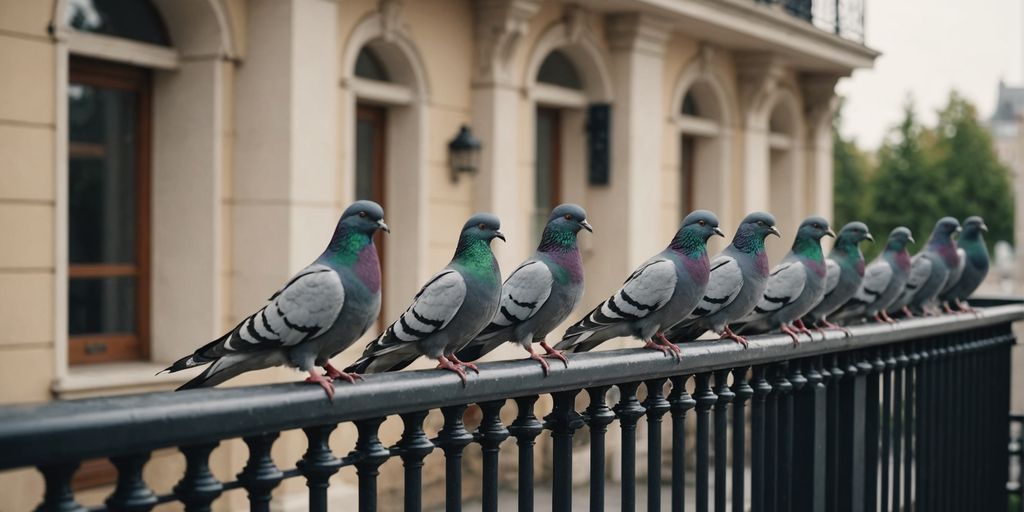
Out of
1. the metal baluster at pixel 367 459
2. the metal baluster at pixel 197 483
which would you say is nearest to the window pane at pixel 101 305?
the metal baluster at pixel 367 459

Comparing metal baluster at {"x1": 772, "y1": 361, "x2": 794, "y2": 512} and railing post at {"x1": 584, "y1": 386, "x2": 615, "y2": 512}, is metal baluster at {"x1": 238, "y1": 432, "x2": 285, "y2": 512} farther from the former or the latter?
metal baluster at {"x1": 772, "y1": 361, "x2": 794, "y2": 512}

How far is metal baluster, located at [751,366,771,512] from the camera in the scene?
10.4ft

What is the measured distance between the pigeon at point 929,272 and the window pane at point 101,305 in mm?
5394

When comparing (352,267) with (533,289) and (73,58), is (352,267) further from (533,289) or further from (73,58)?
(73,58)

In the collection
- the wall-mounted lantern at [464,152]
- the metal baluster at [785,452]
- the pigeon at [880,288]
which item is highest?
the wall-mounted lantern at [464,152]

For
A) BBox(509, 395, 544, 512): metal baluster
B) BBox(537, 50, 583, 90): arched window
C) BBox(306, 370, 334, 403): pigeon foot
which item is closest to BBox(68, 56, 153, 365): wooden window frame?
BBox(537, 50, 583, 90): arched window

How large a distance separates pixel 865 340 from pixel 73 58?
18.8ft

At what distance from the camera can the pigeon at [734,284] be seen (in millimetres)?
3416

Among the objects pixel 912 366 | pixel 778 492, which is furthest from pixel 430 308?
pixel 912 366

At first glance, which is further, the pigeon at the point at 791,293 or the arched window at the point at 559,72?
the arched window at the point at 559,72

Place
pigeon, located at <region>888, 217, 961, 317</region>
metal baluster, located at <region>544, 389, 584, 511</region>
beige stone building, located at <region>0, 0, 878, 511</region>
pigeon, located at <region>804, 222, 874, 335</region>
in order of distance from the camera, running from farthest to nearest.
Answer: beige stone building, located at <region>0, 0, 878, 511</region>, pigeon, located at <region>888, 217, 961, 317</region>, pigeon, located at <region>804, 222, 874, 335</region>, metal baluster, located at <region>544, 389, 584, 511</region>

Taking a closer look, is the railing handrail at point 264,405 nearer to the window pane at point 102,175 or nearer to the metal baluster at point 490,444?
the metal baluster at point 490,444

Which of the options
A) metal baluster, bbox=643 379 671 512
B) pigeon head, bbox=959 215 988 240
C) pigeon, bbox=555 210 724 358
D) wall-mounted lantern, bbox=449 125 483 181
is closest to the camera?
metal baluster, bbox=643 379 671 512

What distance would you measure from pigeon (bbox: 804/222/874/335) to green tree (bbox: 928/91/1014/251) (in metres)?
48.6
